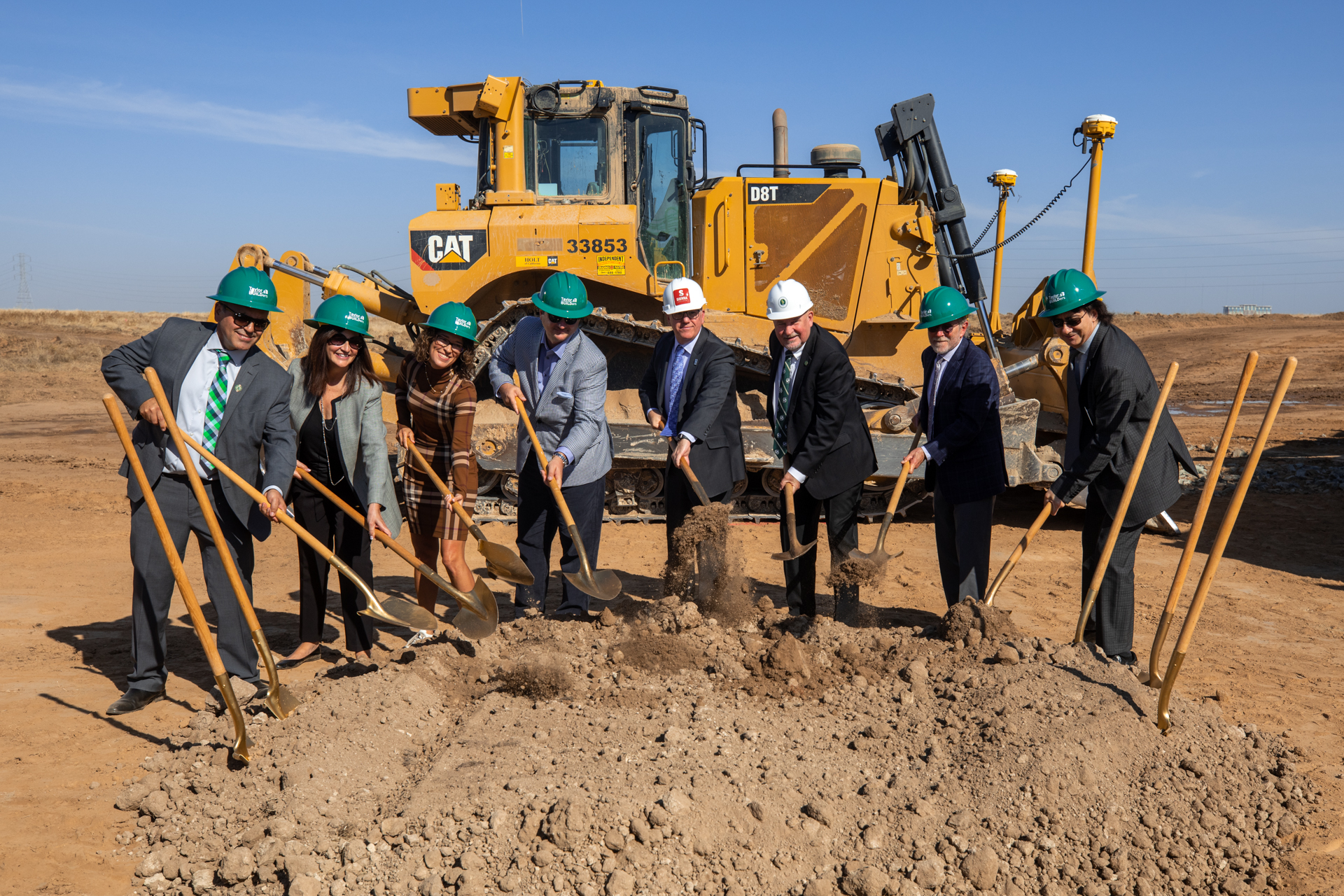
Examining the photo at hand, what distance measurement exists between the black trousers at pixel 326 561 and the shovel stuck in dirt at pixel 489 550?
378mm

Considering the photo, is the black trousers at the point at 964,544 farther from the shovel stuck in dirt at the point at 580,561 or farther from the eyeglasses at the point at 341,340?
the eyeglasses at the point at 341,340

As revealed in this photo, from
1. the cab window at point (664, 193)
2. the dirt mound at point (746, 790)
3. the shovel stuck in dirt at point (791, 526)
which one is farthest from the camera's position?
the cab window at point (664, 193)

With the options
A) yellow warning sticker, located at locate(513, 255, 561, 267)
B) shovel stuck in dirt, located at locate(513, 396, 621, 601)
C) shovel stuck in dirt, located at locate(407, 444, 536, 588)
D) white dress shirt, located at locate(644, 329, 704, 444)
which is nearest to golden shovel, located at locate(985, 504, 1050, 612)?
white dress shirt, located at locate(644, 329, 704, 444)

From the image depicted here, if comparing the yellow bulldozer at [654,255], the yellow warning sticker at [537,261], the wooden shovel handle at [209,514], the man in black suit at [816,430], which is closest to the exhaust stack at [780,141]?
the yellow bulldozer at [654,255]

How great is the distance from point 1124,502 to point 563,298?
9.06 feet

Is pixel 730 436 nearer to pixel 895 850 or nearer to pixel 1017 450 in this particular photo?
pixel 895 850

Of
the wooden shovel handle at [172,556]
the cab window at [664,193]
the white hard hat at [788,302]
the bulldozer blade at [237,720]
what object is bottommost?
the bulldozer blade at [237,720]

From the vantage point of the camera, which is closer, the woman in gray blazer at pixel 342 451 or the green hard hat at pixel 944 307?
the woman in gray blazer at pixel 342 451

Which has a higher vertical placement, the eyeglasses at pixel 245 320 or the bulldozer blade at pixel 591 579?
the eyeglasses at pixel 245 320

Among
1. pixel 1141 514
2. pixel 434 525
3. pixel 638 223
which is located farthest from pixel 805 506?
pixel 638 223

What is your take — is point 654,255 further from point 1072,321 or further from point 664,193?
point 1072,321

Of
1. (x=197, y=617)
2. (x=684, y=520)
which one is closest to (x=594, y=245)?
(x=684, y=520)

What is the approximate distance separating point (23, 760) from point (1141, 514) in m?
4.93

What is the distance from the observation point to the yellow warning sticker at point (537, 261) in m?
8.42
